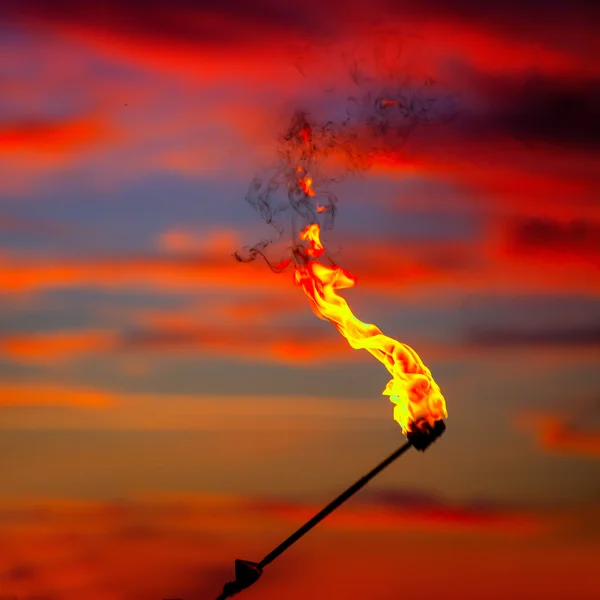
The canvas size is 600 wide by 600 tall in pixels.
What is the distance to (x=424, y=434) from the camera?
21.8m

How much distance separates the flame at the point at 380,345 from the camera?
2242 centimetres

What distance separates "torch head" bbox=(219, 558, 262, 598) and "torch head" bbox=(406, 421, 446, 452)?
358 cm

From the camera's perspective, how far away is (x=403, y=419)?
2250 centimetres

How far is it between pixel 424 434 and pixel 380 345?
2791 mm

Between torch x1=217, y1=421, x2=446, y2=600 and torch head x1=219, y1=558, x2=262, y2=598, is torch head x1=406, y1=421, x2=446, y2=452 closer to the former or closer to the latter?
torch x1=217, y1=421, x2=446, y2=600

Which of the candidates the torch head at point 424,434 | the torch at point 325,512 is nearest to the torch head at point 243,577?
the torch at point 325,512

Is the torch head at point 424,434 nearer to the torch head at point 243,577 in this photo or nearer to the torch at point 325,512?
the torch at point 325,512

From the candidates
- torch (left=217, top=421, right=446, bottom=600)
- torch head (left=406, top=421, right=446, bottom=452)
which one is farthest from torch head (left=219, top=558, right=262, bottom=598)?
torch head (left=406, top=421, right=446, bottom=452)

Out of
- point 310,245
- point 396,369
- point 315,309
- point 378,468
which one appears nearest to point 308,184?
point 310,245

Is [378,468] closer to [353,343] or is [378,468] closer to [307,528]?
[307,528]

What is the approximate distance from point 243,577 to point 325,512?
6.36 feet

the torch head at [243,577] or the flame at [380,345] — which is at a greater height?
the flame at [380,345]

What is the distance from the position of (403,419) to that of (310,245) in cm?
512

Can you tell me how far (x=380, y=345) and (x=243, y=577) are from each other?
504 centimetres
